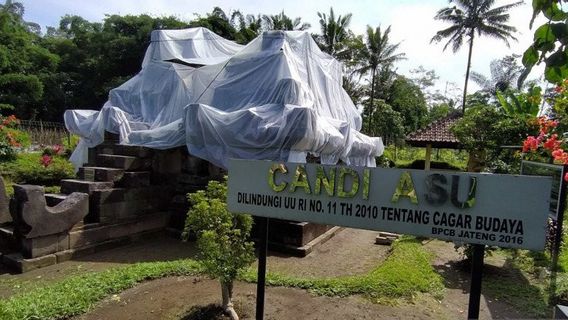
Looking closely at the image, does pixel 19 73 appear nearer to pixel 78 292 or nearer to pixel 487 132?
pixel 78 292

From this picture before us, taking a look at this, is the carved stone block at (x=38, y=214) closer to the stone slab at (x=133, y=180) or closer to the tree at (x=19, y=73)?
the stone slab at (x=133, y=180)

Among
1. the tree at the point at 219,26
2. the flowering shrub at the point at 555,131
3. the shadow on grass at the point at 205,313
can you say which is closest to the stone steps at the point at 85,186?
the shadow on grass at the point at 205,313

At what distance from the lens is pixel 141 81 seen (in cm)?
1052

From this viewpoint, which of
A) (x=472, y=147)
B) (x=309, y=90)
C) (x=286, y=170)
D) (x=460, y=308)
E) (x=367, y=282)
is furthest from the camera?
(x=472, y=147)

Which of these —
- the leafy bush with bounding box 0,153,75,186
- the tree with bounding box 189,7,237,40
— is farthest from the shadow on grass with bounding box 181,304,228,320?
the tree with bounding box 189,7,237,40

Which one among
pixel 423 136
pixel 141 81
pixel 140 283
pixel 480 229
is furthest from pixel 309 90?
pixel 423 136

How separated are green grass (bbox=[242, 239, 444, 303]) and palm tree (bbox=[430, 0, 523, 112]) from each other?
23171 mm

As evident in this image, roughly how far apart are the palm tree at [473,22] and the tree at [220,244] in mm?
25544

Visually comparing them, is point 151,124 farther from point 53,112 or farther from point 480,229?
point 53,112

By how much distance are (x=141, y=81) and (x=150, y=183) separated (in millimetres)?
3632

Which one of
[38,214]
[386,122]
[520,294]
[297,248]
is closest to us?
[520,294]

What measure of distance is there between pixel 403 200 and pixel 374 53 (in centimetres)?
2658

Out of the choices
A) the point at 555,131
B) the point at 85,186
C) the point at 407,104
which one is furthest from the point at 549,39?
the point at 407,104

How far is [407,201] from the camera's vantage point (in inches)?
109
